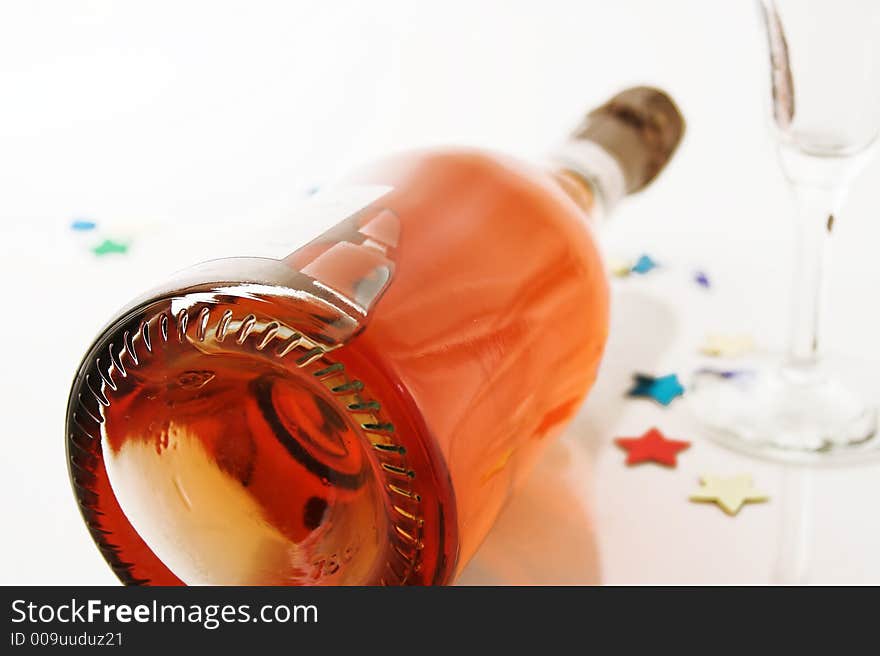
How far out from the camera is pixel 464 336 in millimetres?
431

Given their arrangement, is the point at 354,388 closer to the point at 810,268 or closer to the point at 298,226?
the point at 298,226

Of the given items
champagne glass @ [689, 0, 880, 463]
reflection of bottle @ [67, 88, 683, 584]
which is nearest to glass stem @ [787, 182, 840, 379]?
champagne glass @ [689, 0, 880, 463]

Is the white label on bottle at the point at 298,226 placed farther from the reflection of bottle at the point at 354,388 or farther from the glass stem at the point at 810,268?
the glass stem at the point at 810,268

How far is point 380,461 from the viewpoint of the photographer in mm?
399

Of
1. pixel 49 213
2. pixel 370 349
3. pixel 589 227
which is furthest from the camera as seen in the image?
pixel 49 213

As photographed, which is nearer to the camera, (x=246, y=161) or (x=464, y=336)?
(x=464, y=336)

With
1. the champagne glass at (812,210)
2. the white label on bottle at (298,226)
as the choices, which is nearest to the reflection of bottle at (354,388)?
the white label on bottle at (298,226)

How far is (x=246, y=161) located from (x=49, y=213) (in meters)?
0.16

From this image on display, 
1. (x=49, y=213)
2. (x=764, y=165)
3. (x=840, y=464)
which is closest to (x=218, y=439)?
(x=840, y=464)

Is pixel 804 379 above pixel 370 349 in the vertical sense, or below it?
below

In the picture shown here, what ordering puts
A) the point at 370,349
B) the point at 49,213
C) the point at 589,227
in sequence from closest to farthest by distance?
the point at 370,349 < the point at 589,227 < the point at 49,213

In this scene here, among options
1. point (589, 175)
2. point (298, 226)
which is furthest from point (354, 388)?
point (589, 175)

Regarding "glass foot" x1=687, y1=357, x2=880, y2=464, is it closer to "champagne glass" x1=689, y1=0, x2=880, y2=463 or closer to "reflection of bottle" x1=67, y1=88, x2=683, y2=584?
"champagne glass" x1=689, y1=0, x2=880, y2=463

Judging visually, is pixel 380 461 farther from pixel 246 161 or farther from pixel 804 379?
pixel 246 161
